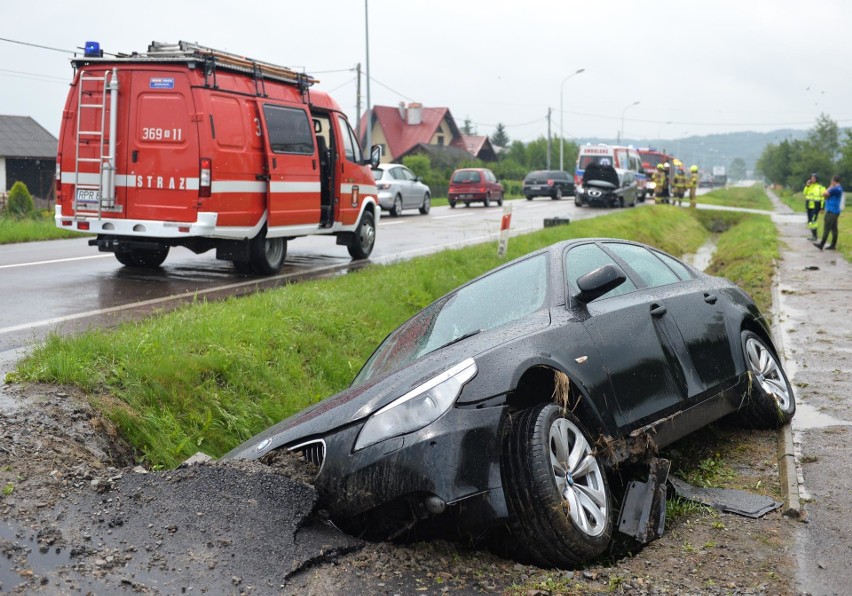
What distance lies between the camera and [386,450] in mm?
4027

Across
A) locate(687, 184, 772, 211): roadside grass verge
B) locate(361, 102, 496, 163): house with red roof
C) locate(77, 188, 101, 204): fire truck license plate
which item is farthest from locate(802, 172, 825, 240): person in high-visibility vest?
locate(361, 102, 496, 163): house with red roof

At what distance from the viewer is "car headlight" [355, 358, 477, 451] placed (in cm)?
407

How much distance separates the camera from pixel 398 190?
103 feet

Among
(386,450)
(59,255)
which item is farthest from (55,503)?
(59,255)

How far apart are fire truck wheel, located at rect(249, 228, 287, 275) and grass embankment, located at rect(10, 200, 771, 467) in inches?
83.1

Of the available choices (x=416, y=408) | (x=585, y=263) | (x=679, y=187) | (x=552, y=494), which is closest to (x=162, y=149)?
(x=585, y=263)

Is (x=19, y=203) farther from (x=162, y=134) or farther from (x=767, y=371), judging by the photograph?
(x=767, y=371)

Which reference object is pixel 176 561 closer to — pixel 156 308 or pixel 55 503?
pixel 55 503

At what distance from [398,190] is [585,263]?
26126 millimetres

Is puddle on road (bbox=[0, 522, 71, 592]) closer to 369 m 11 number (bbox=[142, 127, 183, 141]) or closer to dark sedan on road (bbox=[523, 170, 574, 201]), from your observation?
369 m 11 number (bbox=[142, 127, 183, 141])

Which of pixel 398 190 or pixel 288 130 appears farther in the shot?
pixel 398 190

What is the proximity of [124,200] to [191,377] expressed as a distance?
5986 millimetres

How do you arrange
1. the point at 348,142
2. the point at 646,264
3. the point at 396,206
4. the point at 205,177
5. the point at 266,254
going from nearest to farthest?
1. the point at 646,264
2. the point at 205,177
3. the point at 266,254
4. the point at 348,142
5. the point at 396,206

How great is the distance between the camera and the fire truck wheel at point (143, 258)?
45.1 feet
